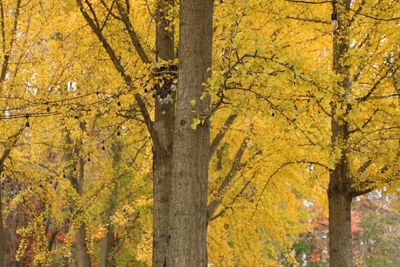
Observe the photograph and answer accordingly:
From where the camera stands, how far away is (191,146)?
3918 mm

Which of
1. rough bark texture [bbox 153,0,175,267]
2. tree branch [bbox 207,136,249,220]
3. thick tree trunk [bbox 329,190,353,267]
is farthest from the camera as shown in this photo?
tree branch [bbox 207,136,249,220]

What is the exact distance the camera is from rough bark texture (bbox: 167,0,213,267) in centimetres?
383

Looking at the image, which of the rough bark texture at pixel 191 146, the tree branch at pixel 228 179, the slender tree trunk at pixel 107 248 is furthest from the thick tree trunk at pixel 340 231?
the slender tree trunk at pixel 107 248

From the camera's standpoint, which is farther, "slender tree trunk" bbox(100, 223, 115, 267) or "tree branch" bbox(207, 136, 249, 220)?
"slender tree trunk" bbox(100, 223, 115, 267)

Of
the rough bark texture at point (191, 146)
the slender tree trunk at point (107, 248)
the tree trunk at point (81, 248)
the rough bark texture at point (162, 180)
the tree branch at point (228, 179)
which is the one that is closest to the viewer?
the rough bark texture at point (191, 146)

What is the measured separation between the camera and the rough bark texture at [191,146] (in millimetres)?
3830

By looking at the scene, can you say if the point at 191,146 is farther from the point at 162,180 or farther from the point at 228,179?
the point at 228,179

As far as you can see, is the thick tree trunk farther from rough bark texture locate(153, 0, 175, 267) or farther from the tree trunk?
the tree trunk

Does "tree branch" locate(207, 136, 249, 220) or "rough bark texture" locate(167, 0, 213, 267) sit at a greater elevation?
"tree branch" locate(207, 136, 249, 220)

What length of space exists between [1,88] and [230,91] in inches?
158

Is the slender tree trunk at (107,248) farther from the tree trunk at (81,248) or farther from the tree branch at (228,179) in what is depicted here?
the tree branch at (228,179)

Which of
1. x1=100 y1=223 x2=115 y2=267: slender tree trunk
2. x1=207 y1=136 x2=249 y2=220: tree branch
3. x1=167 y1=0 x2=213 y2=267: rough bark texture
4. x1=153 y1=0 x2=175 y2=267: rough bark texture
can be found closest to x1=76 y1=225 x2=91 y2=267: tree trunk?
x1=100 y1=223 x2=115 y2=267: slender tree trunk

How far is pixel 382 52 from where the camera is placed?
5684 mm

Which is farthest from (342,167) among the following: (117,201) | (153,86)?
(117,201)
